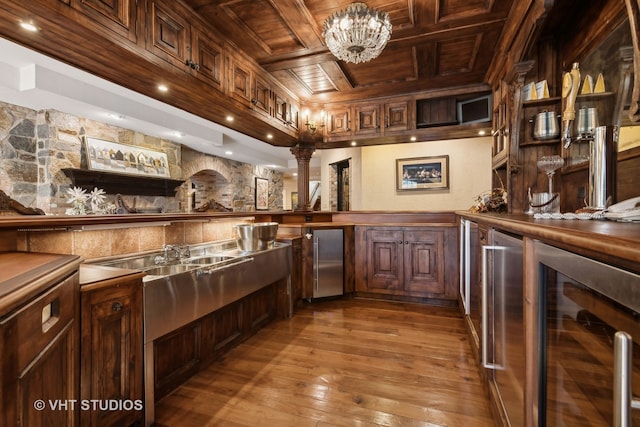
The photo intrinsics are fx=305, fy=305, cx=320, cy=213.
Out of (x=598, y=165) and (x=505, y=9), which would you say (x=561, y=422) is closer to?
(x=598, y=165)

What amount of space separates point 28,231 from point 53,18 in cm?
103

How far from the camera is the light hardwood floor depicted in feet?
5.35

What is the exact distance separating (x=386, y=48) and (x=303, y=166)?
2054 millimetres

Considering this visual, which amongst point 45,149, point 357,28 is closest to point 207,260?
point 357,28

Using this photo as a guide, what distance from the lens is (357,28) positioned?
2.04m

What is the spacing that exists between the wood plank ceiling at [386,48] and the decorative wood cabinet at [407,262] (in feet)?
5.47

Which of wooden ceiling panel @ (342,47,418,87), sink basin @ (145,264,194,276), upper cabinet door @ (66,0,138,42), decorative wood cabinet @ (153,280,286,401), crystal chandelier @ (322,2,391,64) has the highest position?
wooden ceiling panel @ (342,47,418,87)

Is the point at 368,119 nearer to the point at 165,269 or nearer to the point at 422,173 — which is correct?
the point at 422,173

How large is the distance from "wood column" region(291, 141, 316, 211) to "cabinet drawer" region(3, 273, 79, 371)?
3283 mm

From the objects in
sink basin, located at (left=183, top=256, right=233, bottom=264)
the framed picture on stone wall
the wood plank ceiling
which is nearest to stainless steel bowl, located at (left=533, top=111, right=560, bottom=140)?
A: the wood plank ceiling

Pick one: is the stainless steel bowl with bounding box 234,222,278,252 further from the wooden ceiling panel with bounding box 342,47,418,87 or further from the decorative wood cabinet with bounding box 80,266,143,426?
the wooden ceiling panel with bounding box 342,47,418,87

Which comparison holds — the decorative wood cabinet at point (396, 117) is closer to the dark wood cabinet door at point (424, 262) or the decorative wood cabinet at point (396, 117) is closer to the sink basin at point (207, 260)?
the dark wood cabinet door at point (424, 262)
